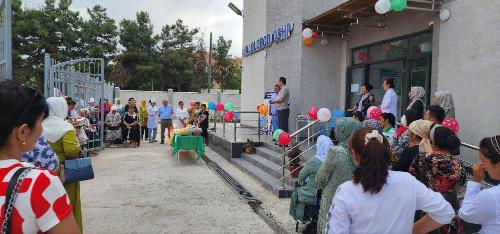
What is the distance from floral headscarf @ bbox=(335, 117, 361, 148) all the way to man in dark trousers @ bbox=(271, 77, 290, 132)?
6.46 m

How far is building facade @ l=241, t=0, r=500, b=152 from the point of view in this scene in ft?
19.8

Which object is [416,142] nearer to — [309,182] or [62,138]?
[309,182]

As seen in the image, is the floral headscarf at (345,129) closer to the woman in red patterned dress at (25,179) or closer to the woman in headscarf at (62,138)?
the woman in red patterned dress at (25,179)

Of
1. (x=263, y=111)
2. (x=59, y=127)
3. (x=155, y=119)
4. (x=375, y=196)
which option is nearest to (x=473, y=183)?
(x=375, y=196)

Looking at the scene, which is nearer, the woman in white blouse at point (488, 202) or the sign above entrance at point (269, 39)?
the woman in white blouse at point (488, 202)

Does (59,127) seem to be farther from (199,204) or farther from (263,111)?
(263,111)

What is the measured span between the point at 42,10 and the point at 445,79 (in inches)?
1046

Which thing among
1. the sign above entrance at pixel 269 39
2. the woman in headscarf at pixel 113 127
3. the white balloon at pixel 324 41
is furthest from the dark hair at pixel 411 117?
the woman in headscarf at pixel 113 127

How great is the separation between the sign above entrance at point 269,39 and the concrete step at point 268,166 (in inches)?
151

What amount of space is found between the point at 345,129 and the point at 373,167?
119 centimetres

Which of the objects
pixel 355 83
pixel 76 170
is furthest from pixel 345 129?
pixel 355 83

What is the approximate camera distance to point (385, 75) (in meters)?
9.39

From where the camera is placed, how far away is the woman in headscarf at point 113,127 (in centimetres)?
1297

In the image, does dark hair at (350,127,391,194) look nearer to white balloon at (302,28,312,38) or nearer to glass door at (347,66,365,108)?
white balloon at (302,28,312,38)
